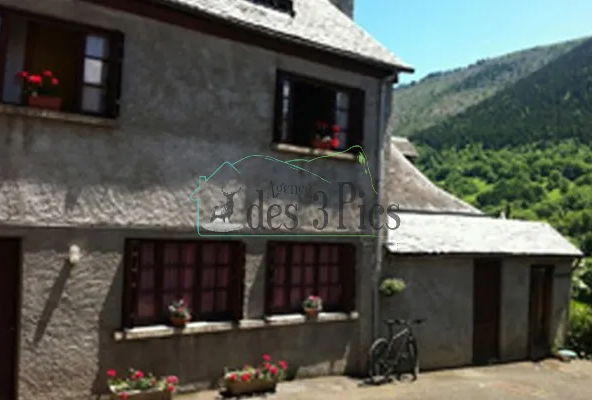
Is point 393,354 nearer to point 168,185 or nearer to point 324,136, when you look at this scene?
point 324,136

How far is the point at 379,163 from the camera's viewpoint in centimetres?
1246

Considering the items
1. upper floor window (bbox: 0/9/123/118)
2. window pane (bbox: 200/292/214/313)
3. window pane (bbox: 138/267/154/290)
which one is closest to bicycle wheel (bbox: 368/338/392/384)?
window pane (bbox: 200/292/214/313)

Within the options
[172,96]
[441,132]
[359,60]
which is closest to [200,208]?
[172,96]

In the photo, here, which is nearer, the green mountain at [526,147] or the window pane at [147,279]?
the window pane at [147,279]

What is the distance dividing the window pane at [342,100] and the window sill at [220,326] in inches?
166

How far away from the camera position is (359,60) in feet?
39.1

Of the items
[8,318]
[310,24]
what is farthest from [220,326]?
[310,24]

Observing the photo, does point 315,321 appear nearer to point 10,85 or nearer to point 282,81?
point 282,81

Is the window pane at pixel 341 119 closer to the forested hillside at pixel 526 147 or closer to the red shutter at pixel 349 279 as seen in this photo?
the red shutter at pixel 349 279

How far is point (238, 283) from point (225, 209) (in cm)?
131

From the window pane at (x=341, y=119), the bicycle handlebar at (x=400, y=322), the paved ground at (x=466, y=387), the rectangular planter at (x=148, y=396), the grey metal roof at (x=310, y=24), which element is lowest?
the paved ground at (x=466, y=387)

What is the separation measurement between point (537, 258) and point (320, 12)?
8172 mm

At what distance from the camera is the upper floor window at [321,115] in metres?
11.6

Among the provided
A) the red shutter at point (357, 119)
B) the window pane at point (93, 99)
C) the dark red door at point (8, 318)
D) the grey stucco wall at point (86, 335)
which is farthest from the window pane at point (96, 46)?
the red shutter at point (357, 119)
